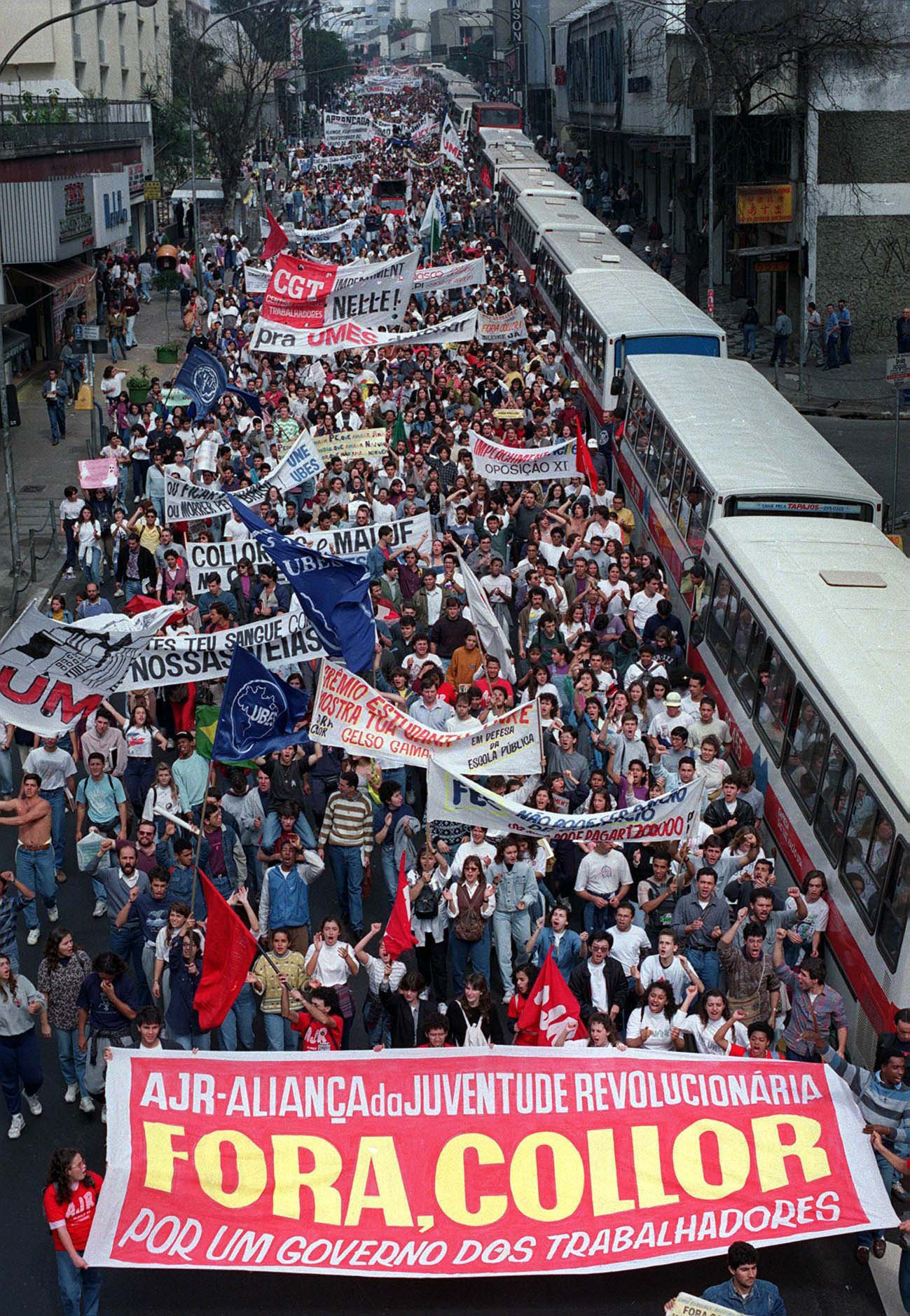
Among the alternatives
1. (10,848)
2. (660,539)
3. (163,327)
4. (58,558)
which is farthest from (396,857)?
(163,327)

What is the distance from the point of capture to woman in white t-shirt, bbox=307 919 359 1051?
10.7 m

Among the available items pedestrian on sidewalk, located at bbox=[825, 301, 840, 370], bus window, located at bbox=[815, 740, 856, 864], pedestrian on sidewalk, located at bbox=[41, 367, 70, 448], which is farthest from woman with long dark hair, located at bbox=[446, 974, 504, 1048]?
pedestrian on sidewalk, located at bbox=[825, 301, 840, 370]

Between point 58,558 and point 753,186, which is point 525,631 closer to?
point 58,558

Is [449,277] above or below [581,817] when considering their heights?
above

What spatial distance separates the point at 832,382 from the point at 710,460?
63.4 feet

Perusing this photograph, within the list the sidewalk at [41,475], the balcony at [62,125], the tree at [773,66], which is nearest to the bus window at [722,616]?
the sidewalk at [41,475]

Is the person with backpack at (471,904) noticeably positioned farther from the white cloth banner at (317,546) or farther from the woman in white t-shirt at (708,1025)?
the white cloth banner at (317,546)

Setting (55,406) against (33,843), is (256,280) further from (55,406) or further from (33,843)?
(33,843)

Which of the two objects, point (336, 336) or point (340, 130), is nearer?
point (336, 336)

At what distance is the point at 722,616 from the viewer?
618 inches

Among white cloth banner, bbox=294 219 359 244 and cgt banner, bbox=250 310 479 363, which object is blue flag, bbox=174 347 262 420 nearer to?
cgt banner, bbox=250 310 479 363

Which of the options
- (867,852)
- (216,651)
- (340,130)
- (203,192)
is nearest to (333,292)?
(216,651)

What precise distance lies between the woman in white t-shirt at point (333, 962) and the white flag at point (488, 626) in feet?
15.5

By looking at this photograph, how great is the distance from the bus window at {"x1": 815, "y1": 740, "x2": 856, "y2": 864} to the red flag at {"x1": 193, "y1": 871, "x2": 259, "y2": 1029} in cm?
386
